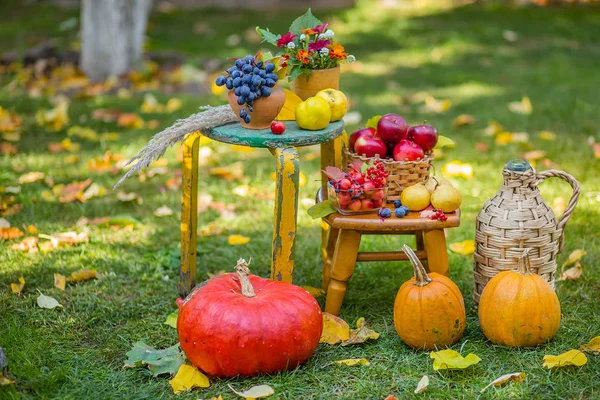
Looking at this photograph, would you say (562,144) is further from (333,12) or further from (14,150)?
(333,12)

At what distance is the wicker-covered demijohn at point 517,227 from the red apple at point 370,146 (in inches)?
18.6

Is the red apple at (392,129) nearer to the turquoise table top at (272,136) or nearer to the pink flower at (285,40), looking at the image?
the turquoise table top at (272,136)

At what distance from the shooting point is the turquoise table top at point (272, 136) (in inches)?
112

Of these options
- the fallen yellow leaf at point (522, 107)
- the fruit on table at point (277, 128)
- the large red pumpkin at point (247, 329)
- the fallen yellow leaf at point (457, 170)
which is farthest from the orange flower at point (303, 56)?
the fallen yellow leaf at point (522, 107)

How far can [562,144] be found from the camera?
5156 mm

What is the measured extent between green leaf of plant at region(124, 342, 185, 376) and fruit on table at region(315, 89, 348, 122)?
1090 millimetres

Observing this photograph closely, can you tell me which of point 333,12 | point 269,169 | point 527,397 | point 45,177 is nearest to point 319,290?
point 527,397

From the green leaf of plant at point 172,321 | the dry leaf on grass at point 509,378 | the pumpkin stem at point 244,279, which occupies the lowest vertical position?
the green leaf of plant at point 172,321

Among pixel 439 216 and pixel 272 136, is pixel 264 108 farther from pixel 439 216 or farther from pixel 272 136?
pixel 439 216

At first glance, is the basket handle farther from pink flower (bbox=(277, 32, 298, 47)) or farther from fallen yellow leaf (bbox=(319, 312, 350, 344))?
pink flower (bbox=(277, 32, 298, 47))

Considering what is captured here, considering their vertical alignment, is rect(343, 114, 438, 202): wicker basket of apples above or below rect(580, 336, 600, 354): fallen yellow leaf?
above

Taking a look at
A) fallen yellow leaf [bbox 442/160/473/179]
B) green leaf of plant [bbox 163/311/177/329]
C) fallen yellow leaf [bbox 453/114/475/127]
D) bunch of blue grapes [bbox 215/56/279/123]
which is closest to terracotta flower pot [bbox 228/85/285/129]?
bunch of blue grapes [bbox 215/56/279/123]

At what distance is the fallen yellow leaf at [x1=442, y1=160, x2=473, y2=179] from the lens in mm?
4555

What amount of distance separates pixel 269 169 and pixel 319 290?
1756 millimetres
